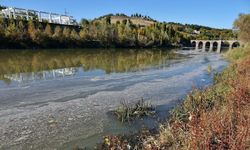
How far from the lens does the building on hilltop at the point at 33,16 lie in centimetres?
5153

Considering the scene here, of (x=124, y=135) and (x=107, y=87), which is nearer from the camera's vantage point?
(x=124, y=135)

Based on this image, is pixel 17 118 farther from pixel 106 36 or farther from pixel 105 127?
pixel 106 36

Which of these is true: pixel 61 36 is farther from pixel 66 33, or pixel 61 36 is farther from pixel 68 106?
pixel 68 106

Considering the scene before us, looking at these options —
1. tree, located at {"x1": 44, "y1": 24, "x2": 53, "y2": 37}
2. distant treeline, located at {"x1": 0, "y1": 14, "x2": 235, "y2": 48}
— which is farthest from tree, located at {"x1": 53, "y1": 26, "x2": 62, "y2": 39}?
tree, located at {"x1": 44, "y1": 24, "x2": 53, "y2": 37}

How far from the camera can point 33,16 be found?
55.7 meters

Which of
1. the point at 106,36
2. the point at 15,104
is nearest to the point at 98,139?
the point at 15,104

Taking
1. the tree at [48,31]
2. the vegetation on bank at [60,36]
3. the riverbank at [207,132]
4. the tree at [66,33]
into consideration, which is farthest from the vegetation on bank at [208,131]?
the tree at [66,33]

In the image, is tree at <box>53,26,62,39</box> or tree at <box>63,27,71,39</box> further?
tree at <box>63,27,71,39</box>

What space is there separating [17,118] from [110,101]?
409 cm

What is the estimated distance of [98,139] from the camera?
828 cm

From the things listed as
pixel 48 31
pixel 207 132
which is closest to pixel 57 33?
pixel 48 31

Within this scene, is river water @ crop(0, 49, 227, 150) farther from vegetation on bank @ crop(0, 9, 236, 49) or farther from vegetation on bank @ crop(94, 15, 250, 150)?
vegetation on bank @ crop(0, 9, 236, 49)

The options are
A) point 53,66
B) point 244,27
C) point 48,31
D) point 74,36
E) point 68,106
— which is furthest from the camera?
point 74,36

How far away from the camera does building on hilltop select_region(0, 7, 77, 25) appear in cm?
5153
